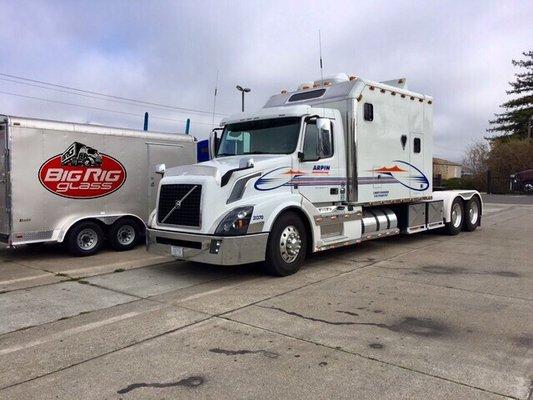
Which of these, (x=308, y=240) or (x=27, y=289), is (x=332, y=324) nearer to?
(x=308, y=240)

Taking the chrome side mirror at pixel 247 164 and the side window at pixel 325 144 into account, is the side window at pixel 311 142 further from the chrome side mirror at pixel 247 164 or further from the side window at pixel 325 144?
the chrome side mirror at pixel 247 164

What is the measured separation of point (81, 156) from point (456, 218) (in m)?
9.84

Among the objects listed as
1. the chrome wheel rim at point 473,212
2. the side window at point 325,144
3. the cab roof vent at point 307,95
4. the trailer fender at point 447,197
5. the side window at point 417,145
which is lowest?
the chrome wheel rim at point 473,212

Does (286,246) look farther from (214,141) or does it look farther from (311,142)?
(214,141)

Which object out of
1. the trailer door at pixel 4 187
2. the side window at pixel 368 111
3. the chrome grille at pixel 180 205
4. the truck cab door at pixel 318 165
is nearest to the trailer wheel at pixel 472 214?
the side window at pixel 368 111

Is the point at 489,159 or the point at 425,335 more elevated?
the point at 489,159

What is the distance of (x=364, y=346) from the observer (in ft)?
15.7

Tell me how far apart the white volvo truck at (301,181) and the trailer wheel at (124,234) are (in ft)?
9.03

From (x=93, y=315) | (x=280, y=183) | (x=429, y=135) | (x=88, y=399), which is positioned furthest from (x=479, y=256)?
(x=88, y=399)

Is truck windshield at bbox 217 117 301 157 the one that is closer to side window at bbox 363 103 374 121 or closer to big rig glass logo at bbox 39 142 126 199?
side window at bbox 363 103 374 121

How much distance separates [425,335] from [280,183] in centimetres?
376

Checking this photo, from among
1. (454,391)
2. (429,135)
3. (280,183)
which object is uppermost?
(429,135)

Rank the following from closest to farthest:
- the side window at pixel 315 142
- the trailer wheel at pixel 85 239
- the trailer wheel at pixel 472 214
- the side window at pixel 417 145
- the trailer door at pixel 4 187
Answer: the side window at pixel 315 142 → the trailer door at pixel 4 187 → the trailer wheel at pixel 85 239 → the side window at pixel 417 145 → the trailer wheel at pixel 472 214

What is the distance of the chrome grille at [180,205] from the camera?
7699 millimetres
